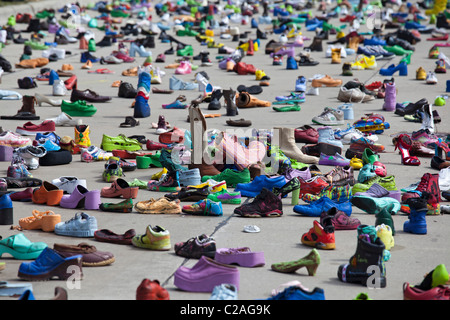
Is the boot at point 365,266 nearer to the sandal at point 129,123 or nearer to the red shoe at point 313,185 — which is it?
the red shoe at point 313,185

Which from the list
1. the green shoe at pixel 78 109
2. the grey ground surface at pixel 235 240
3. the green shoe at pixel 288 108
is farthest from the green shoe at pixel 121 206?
the green shoe at pixel 288 108

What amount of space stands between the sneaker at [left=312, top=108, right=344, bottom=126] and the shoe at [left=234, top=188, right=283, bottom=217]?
504 centimetres

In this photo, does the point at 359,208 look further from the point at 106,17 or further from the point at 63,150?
the point at 106,17

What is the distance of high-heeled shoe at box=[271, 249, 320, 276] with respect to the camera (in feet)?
20.7

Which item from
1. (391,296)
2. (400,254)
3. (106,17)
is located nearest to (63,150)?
(400,254)

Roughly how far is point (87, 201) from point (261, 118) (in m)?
5.94

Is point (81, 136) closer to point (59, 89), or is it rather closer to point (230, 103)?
point (230, 103)

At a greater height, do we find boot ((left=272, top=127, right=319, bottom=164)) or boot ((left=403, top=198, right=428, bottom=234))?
boot ((left=403, top=198, right=428, bottom=234))

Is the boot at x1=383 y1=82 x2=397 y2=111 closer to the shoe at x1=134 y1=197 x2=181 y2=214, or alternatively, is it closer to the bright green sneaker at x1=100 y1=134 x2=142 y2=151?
the bright green sneaker at x1=100 y1=134 x2=142 y2=151

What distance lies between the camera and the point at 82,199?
841 cm

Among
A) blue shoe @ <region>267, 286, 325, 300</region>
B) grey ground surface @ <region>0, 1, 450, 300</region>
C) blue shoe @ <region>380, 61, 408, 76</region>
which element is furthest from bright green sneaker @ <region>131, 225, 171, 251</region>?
blue shoe @ <region>380, 61, 408, 76</region>

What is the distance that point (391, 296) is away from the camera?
5.88 meters

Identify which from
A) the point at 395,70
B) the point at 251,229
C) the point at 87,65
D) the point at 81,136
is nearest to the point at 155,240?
the point at 251,229
